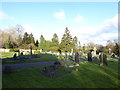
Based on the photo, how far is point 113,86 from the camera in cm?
763

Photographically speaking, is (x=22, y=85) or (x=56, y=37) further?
(x=56, y=37)

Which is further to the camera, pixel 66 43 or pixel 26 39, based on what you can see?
pixel 26 39

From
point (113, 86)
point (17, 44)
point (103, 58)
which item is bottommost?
point (113, 86)

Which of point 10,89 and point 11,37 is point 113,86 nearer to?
point 10,89

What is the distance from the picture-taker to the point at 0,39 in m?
45.8

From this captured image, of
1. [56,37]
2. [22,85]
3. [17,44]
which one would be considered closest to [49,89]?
[22,85]

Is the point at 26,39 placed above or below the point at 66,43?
above

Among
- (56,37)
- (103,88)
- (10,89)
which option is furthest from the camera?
(56,37)

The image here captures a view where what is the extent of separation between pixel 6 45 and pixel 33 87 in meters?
46.5

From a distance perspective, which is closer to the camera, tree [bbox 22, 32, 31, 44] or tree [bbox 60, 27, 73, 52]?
tree [bbox 60, 27, 73, 52]

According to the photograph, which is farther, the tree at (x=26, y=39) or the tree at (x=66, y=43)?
the tree at (x=26, y=39)

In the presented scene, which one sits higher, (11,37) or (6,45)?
(11,37)

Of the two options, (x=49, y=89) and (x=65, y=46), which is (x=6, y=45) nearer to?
(x=65, y=46)

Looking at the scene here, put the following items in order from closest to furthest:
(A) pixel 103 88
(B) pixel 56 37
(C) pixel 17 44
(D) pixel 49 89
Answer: (D) pixel 49 89 < (A) pixel 103 88 < (C) pixel 17 44 < (B) pixel 56 37
